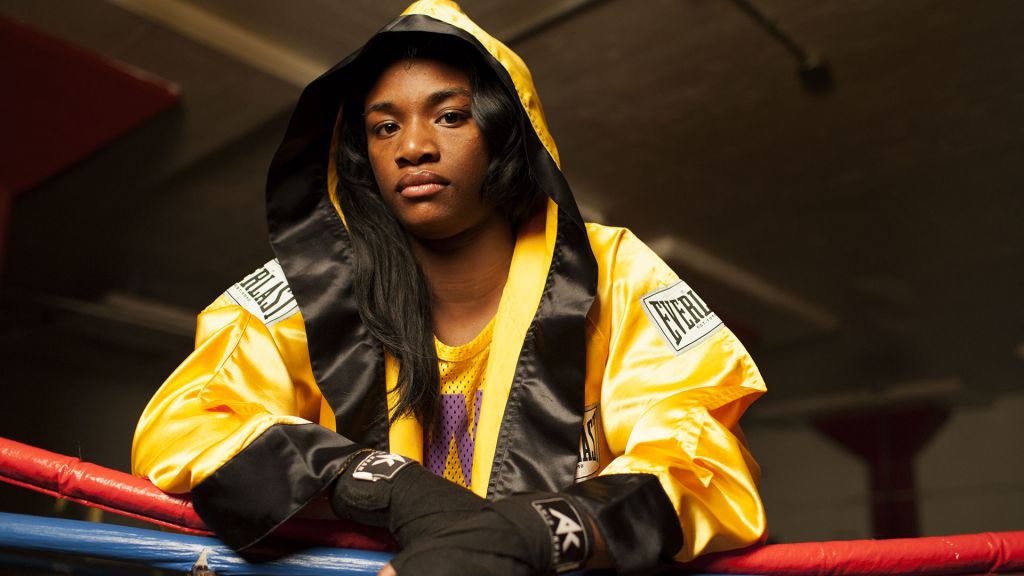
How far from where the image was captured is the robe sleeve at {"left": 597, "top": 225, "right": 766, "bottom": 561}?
1.01 meters

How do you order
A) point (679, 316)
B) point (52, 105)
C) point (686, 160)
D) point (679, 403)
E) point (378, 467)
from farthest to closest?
point (686, 160) → point (52, 105) → point (679, 316) → point (679, 403) → point (378, 467)

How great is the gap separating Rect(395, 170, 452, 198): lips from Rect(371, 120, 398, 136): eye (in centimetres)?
9

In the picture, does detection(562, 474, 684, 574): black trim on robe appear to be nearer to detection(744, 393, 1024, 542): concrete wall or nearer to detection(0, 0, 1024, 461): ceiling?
detection(0, 0, 1024, 461): ceiling

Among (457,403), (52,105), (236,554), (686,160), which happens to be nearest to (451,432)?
(457,403)

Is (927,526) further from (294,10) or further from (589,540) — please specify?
(589,540)

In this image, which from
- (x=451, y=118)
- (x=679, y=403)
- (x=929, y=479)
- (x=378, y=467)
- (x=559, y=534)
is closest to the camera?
(x=559, y=534)

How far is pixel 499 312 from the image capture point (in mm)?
1293

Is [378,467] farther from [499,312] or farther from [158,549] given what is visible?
[499,312]

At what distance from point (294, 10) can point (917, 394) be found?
8.03m

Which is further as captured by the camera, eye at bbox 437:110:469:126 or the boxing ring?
eye at bbox 437:110:469:126

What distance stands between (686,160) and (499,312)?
12.1 feet

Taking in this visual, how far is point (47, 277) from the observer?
6.30m

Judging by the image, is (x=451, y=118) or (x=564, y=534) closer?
(x=564, y=534)

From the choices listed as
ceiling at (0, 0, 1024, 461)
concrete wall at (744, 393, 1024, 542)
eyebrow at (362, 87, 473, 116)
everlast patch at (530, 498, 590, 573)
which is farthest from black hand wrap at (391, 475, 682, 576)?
concrete wall at (744, 393, 1024, 542)
